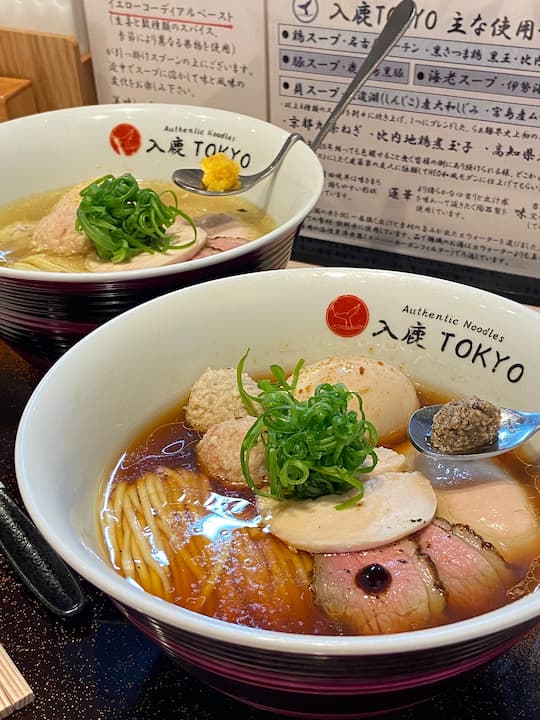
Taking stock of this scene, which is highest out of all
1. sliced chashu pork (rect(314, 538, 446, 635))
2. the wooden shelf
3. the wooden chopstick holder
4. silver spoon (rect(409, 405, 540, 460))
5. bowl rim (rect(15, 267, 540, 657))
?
the wooden shelf

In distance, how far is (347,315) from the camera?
1.33 meters

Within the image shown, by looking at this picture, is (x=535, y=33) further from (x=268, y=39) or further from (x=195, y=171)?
(x=195, y=171)

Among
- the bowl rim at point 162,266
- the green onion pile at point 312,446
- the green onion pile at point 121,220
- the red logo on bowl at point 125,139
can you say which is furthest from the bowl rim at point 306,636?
the red logo on bowl at point 125,139

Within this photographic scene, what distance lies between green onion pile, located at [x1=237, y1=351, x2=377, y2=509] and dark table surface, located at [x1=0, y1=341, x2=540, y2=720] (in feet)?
0.98

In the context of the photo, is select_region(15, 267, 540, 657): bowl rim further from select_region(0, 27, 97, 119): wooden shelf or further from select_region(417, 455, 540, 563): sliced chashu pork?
select_region(0, 27, 97, 119): wooden shelf

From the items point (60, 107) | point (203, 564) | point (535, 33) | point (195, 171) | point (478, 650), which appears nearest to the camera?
point (478, 650)

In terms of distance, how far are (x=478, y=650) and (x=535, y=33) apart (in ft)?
4.27

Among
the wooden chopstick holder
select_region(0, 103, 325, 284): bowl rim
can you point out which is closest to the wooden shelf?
select_region(0, 103, 325, 284): bowl rim

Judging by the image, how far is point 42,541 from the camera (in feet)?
3.85

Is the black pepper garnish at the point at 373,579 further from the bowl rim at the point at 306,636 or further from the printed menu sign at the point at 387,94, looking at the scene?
the printed menu sign at the point at 387,94

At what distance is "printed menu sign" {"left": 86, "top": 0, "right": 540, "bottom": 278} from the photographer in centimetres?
160

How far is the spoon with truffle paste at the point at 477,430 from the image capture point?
112 centimetres

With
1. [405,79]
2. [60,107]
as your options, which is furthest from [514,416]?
[60,107]

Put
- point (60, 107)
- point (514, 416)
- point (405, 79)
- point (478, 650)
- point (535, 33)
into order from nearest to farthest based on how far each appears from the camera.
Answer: point (478, 650) < point (514, 416) < point (535, 33) < point (405, 79) < point (60, 107)
